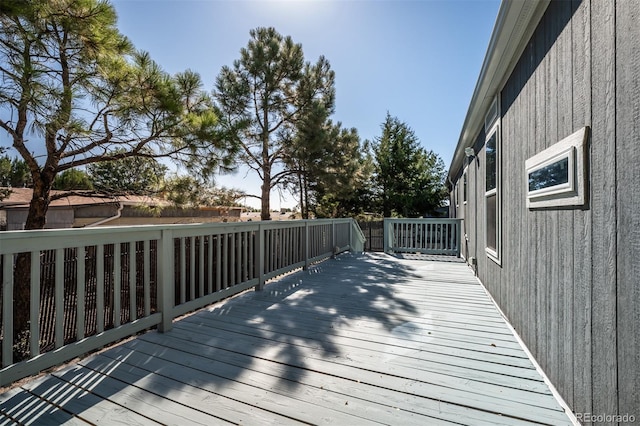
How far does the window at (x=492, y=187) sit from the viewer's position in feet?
10.7

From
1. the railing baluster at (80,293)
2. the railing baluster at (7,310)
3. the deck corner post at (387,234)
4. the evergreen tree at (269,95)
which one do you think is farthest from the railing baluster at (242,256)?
the evergreen tree at (269,95)

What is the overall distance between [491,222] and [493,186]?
0.48m

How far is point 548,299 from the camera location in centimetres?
184

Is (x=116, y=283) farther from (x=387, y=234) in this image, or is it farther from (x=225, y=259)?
(x=387, y=234)

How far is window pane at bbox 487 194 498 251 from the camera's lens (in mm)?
3552

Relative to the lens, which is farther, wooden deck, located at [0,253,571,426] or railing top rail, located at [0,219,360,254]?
railing top rail, located at [0,219,360,254]

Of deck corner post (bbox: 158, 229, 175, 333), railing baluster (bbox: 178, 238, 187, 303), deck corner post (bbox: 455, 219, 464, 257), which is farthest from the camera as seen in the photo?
deck corner post (bbox: 455, 219, 464, 257)

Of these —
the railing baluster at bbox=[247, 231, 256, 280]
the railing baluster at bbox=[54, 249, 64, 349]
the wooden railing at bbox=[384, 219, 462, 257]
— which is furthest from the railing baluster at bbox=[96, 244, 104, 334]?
the wooden railing at bbox=[384, 219, 462, 257]

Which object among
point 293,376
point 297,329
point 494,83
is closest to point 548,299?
point 293,376

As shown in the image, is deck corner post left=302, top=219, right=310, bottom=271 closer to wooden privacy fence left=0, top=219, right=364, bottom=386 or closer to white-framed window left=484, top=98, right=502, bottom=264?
wooden privacy fence left=0, top=219, right=364, bottom=386

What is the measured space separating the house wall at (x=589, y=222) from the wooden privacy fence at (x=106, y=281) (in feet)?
9.45

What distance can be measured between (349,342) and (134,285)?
1.80 meters

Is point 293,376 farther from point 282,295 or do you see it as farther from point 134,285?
point 282,295

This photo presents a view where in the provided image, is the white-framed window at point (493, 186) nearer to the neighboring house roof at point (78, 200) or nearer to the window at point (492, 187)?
the window at point (492, 187)
